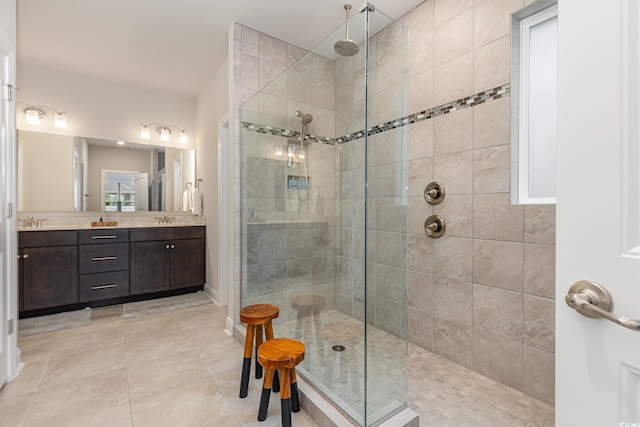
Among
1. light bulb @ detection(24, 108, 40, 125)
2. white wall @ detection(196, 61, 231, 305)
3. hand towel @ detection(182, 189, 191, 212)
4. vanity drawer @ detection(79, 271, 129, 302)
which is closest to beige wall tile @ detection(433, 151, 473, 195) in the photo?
white wall @ detection(196, 61, 231, 305)

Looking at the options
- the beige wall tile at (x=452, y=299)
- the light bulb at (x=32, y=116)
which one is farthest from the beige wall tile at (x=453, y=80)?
the light bulb at (x=32, y=116)

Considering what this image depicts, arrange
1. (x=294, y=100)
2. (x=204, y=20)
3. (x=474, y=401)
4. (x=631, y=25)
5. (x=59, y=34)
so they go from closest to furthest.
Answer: (x=631, y=25), (x=474, y=401), (x=294, y=100), (x=204, y=20), (x=59, y=34)

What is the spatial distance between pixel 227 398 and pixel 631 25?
212 cm

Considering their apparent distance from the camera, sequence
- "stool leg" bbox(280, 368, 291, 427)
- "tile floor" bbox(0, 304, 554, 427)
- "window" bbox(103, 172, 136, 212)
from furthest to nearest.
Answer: "window" bbox(103, 172, 136, 212)
"tile floor" bbox(0, 304, 554, 427)
"stool leg" bbox(280, 368, 291, 427)

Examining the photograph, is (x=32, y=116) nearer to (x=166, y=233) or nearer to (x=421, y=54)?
(x=166, y=233)

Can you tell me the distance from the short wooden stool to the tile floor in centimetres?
15

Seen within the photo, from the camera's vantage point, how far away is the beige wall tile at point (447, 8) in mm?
1957

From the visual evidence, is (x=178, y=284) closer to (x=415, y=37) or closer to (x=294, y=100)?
(x=294, y=100)

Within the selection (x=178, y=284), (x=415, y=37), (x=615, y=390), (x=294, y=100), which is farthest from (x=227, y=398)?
(x=415, y=37)

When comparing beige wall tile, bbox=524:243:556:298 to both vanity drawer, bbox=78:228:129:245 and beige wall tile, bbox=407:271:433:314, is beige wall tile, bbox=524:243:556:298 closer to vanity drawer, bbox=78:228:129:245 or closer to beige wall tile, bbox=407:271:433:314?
beige wall tile, bbox=407:271:433:314

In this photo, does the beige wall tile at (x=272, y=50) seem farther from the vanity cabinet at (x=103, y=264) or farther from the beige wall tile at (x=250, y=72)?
the vanity cabinet at (x=103, y=264)

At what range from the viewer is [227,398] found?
168cm

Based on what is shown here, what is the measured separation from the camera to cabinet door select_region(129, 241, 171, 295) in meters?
3.42

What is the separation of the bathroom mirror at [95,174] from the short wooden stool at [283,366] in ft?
10.8
